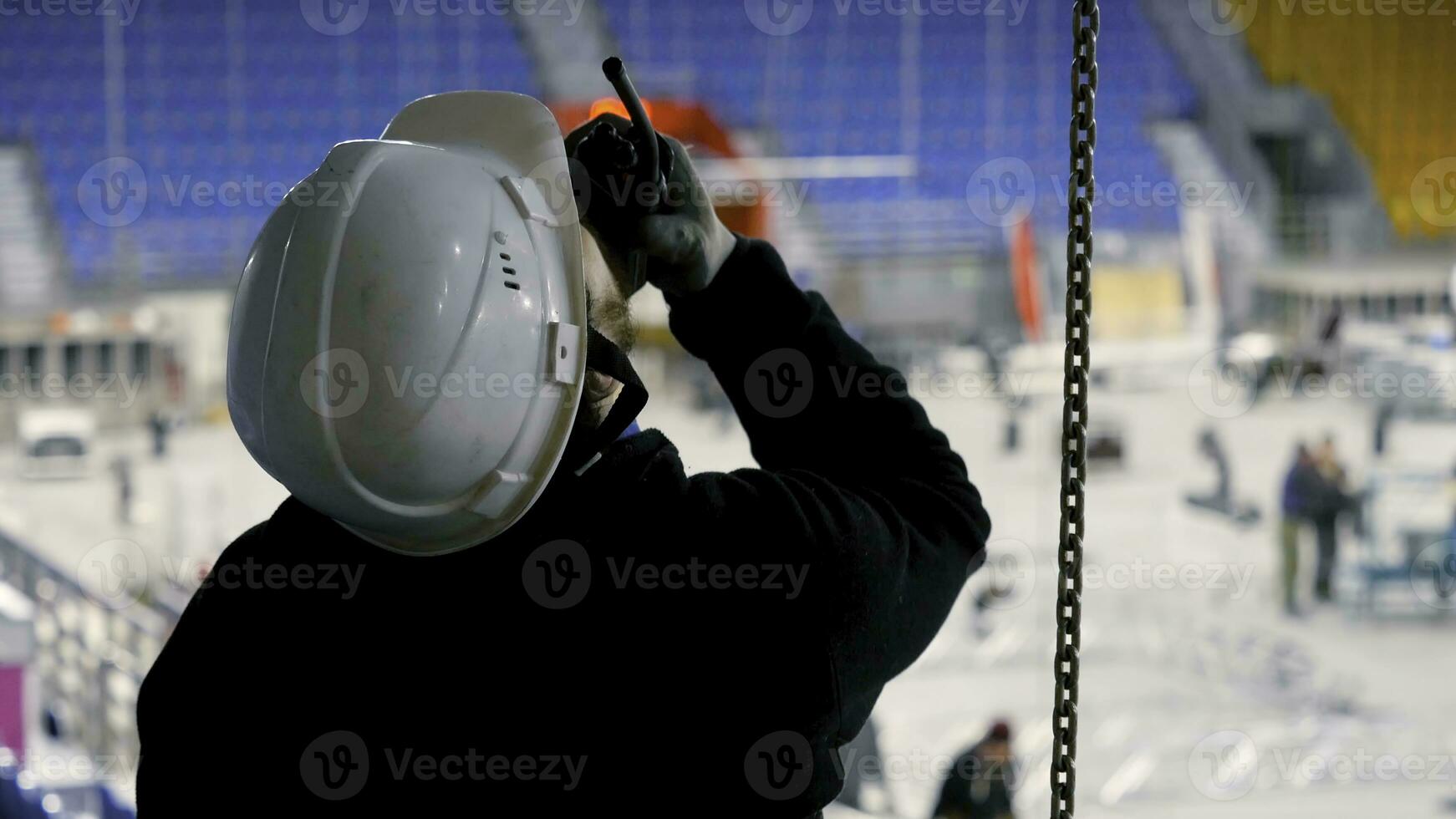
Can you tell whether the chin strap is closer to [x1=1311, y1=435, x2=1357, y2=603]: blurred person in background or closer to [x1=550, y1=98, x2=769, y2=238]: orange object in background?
[x1=1311, y1=435, x2=1357, y2=603]: blurred person in background

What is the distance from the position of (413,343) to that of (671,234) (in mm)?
145

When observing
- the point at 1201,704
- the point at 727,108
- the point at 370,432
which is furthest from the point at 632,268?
the point at 727,108

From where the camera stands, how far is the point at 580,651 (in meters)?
0.53

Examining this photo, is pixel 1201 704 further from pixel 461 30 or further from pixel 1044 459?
pixel 461 30

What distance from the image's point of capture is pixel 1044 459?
720 cm

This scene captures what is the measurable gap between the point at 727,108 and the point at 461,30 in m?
1.83

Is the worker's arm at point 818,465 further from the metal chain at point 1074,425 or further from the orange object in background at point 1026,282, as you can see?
the orange object in background at point 1026,282

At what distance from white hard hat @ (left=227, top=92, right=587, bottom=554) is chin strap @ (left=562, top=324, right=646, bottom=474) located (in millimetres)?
13

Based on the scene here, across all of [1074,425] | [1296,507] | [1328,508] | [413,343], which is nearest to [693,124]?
[1296,507]

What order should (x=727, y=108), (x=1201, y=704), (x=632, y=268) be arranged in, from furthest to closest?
1. (x=727, y=108)
2. (x=1201, y=704)
3. (x=632, y=268)

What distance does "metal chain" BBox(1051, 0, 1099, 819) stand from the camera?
2.11 ft

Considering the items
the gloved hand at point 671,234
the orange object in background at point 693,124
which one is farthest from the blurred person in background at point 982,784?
the orange object in background at point 693,124

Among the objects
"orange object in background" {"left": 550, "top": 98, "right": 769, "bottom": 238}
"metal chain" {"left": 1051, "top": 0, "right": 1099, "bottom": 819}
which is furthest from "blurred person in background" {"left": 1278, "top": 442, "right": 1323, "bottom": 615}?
"metal chain" {"left": 1051, "top": 0, "right": 1099, "bottom": 819}

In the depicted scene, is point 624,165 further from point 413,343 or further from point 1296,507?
point 1296,507
